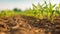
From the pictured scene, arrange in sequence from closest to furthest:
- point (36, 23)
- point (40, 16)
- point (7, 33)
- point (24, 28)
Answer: point (7, 33)
point (24, 28)
point (36, 23)
point (40, 16)

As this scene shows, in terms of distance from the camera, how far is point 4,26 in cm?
244

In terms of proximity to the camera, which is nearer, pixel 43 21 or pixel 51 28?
pixel 51 28

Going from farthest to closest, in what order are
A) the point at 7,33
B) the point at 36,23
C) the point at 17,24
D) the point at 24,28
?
the point at 36,23, the point at 17,24, the point at 24,28, the point at 7,33

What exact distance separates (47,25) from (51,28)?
162mm

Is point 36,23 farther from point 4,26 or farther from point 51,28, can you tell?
point 4,26

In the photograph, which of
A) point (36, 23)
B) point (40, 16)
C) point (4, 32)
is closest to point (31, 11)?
point (40, 16)

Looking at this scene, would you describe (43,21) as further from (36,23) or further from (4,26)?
(4,26)

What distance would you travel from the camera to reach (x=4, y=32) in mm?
2254

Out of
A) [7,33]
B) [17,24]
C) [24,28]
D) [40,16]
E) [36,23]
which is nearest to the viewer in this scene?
[7,33]

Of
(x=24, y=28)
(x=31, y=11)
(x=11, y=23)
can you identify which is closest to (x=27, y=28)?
(x=24, y=28)

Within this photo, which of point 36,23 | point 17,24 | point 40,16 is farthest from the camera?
point 40,16

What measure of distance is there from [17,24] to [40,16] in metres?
0.63

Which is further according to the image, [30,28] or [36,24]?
[36,24]

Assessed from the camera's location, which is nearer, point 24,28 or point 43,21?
point 24,28
